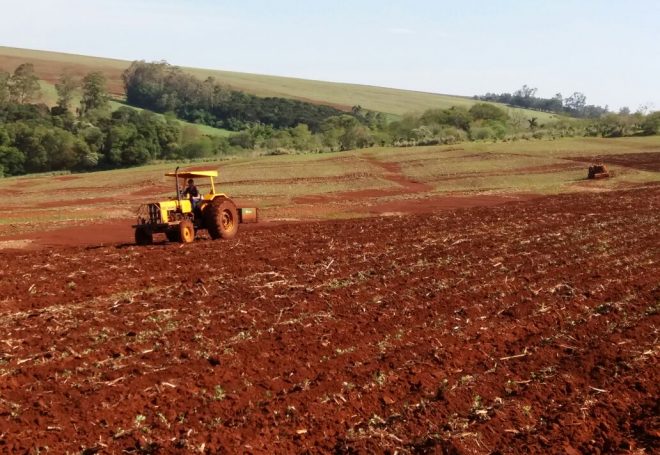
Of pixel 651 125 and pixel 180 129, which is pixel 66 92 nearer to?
pixel 180 129

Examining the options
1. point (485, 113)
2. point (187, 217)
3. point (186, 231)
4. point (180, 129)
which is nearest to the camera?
A: point (186, 231)

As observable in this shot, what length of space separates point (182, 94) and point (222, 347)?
123856 mm

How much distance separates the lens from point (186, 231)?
17797 millimetres

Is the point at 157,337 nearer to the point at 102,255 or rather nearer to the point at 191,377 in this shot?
the point at 191,377

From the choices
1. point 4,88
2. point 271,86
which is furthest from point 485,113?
point 271,86

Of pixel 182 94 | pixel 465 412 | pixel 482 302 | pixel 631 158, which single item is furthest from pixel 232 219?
pixel 182 94

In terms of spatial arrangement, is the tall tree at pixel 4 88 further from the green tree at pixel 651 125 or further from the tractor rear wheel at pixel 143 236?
the tractor rear wheel at pixel 143 236

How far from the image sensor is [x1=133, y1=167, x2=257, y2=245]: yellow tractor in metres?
17.6

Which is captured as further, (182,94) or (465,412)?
(182,94)

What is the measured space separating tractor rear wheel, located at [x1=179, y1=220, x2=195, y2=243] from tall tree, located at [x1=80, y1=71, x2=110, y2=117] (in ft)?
300

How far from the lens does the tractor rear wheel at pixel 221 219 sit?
18.5 metres

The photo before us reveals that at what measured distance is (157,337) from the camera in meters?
9.09

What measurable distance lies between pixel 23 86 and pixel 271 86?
6463 centimetres

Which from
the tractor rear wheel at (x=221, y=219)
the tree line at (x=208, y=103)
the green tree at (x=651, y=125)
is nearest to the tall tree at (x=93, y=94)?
the tree line at (x=208, y=103)
